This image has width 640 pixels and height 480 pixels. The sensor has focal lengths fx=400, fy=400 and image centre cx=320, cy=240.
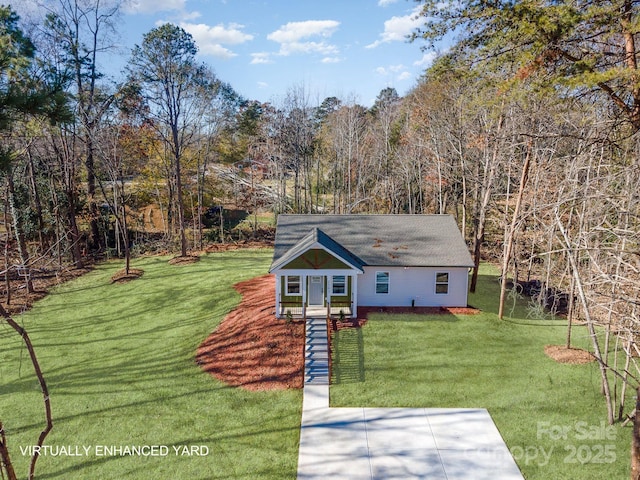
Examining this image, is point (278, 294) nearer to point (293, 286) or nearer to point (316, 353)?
point (293, 286)

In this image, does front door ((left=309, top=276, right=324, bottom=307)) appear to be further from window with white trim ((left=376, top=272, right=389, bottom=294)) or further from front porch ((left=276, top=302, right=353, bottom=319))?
window with white trim ((left=376, top=272, right=389, bottom=294))

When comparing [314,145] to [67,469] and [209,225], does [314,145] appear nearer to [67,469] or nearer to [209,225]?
[209,225]

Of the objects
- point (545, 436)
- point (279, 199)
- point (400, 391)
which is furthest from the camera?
point (279, 199)

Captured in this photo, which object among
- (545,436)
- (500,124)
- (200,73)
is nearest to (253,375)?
(545,436)

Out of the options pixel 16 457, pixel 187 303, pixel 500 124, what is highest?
pixel 500 124

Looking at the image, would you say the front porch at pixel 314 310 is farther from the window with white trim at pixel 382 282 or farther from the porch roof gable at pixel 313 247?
the porch roof gable at pixel 313 247

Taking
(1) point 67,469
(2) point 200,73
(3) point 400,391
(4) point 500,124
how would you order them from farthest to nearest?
1. (2) point 200,73
2. (4) point 500,124
3. (3) point 400,391
4. (1) point 67,469
